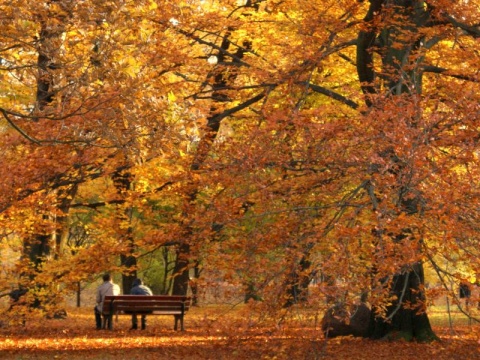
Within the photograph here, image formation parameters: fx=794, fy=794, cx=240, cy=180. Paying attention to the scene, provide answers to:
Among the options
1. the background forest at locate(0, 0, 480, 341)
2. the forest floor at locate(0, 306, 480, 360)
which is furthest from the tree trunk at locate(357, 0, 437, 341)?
the forest floor at locate(0, 306, 480, 360)

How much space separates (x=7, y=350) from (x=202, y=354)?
327 cm

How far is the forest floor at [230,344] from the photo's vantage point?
1084cm

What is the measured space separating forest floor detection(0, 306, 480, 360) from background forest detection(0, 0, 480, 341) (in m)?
0.50

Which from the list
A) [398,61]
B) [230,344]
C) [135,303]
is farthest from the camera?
[135,303]

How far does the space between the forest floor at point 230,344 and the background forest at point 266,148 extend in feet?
1.64

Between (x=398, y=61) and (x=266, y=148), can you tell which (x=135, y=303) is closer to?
(x=266, y=148)

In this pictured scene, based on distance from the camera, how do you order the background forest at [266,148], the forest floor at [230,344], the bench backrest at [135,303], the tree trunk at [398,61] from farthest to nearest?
1. the bench backrest at [135,303]
2. the tree trunk at [398,61]
3. the forest floor at [230,344]
4. the background forest at [266,148]

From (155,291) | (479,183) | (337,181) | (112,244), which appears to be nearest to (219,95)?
(112,244)

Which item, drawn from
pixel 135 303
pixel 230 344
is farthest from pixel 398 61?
pixel 135 303

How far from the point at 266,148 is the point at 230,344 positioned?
2.92m

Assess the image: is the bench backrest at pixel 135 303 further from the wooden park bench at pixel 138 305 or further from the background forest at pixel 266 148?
the background forest at pixel 266 148

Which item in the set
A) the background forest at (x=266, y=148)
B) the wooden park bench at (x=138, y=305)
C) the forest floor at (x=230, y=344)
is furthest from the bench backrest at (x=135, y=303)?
the background forest at (x=266, y=148)

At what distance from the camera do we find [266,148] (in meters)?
11.9

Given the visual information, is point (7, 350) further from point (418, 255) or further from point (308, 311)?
point (418, 255)
